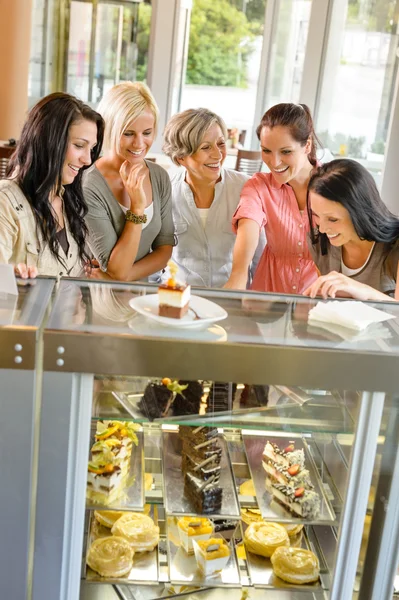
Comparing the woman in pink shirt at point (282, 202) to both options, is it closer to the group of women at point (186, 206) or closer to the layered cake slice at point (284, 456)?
the group of women at point (186, 206)

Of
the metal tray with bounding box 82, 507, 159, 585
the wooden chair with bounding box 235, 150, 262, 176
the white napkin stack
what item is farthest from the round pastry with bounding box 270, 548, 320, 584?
the wooden chair with bounding box 235, 150, 262, 176

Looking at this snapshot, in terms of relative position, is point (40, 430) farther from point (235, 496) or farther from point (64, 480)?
point (235, 496)

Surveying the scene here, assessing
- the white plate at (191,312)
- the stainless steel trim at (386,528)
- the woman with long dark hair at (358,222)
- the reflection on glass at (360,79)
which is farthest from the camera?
the reflection on glass at (360,79)

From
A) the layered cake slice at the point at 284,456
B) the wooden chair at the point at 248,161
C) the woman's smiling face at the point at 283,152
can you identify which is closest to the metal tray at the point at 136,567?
the layered cake slice at the point at 284,456

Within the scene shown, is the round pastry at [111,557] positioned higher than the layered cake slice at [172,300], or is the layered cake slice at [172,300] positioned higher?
the layered cake slice at [172,300]

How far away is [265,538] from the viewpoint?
6.61ft

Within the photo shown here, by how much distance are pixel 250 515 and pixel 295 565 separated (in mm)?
174

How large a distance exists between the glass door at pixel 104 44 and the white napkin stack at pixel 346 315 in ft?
21.7

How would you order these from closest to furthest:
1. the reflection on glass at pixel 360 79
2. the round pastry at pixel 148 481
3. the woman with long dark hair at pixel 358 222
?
the round pastry at pixel 148 481, the woman with long dark hair at pixel 358 222, the reflection on glass at pixel 360 79

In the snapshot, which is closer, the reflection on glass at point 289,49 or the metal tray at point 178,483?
the metal tray at point 178,483

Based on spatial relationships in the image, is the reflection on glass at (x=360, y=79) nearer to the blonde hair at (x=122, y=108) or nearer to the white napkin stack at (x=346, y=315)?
the blonde hair at (x=122, y=108)

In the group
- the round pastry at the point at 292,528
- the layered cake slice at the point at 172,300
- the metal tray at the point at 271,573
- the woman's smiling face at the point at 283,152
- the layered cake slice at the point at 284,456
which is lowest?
the metal tray at the point at 271,573

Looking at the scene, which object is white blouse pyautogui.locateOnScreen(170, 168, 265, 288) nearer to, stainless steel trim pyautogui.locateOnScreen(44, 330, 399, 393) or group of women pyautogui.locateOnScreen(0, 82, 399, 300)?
group of women pyautogui.locateOnScreen(0, 82, 399, 300)

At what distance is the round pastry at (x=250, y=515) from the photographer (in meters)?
2.00
